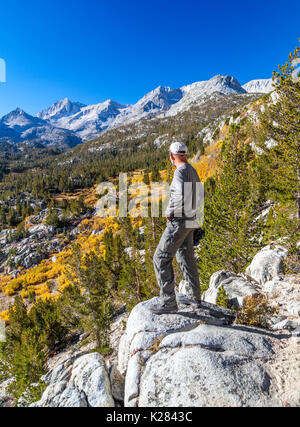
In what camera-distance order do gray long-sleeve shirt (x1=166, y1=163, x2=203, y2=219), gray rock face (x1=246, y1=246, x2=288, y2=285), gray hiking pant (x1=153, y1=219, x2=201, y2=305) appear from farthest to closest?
gray rock face (x1=246, y1=246, x2=288, y2=285), gray hiking pant (x1=153, y1=219, x2=201, y2=305), gray long-sleeve shirt (x1=166, y1=163, x2=203, y2=219)

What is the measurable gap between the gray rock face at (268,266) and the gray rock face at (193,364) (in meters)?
4.37

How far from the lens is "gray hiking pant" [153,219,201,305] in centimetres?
374

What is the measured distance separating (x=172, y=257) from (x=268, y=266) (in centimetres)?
571

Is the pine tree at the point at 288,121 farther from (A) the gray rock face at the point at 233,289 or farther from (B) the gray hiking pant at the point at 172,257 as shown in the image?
(B) the gray hiking pant at the point at 172,257

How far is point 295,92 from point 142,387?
37.1ft

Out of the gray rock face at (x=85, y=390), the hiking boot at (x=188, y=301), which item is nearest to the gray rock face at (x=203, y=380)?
the gray rock face at (x=85, y=390)

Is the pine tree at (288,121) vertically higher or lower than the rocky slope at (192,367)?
higher

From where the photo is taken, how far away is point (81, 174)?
96875 millimetres

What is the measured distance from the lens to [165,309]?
4105 millimetres

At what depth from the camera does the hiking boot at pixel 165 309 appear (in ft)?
13.4

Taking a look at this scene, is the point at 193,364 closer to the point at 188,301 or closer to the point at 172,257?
the point at 172,257

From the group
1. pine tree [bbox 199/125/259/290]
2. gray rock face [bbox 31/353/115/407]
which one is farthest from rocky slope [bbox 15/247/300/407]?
pine tree [bbox 199/125/259/290]

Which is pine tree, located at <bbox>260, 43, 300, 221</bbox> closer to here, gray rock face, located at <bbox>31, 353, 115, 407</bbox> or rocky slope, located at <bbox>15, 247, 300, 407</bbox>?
rocky slope, located at <bbox>15, 247, 300, 407</bbox>
